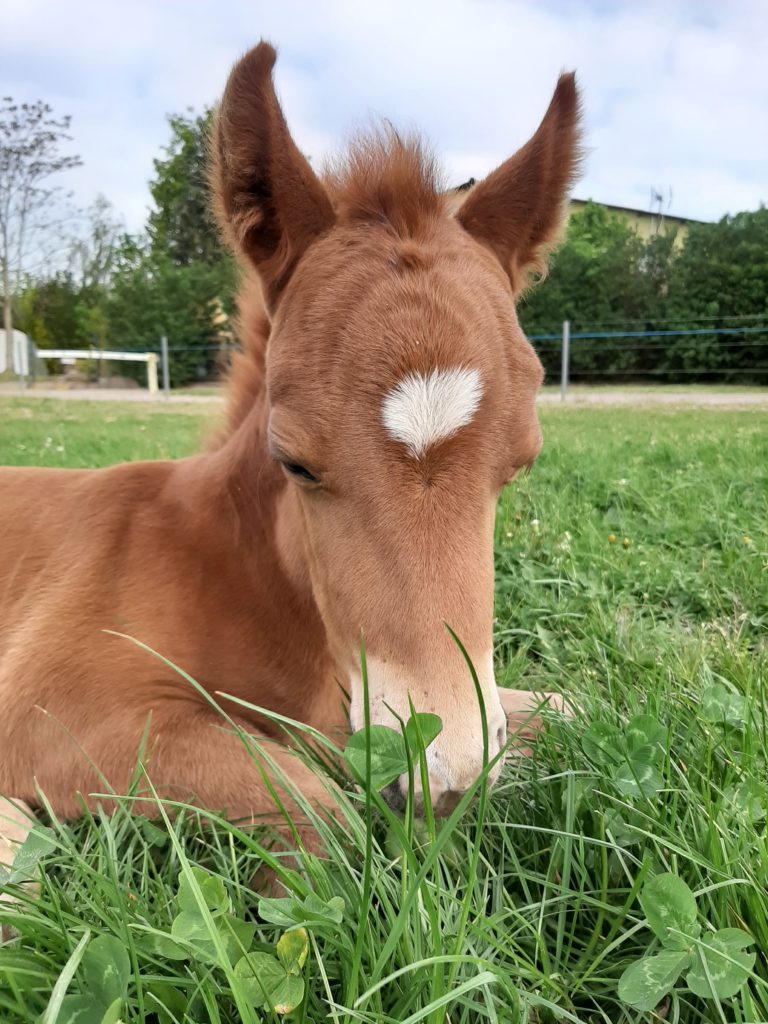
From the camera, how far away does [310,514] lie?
59.9 inches

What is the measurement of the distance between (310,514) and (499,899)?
0.83 meters

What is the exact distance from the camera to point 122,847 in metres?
1.44

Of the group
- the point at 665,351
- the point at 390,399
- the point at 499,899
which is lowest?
the point at 499,899

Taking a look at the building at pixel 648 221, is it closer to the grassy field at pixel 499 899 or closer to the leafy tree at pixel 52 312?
the grassy field at pixel 499 899

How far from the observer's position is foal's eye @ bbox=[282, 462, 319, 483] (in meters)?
1.42

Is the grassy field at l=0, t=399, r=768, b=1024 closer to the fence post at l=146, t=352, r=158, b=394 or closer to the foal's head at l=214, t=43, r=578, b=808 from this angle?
the foal's head at l=214, t=43, r=578, b=808

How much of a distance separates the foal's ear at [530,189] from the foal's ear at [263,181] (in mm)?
444

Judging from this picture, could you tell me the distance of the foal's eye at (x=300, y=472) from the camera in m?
1.42

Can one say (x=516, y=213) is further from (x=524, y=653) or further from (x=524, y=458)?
(x=524, y=653)

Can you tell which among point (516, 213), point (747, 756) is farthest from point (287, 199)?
point (747, 756)

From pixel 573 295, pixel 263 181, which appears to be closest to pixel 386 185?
pixel 263 181

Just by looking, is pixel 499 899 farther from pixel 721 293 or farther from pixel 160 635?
pixel 721 293

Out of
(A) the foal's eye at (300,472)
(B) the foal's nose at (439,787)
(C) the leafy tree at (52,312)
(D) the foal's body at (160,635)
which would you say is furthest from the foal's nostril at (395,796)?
(C) the leafy tree at (52,312)

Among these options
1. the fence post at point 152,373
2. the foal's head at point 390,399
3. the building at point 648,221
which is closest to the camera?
the foal's head at point 390,399
